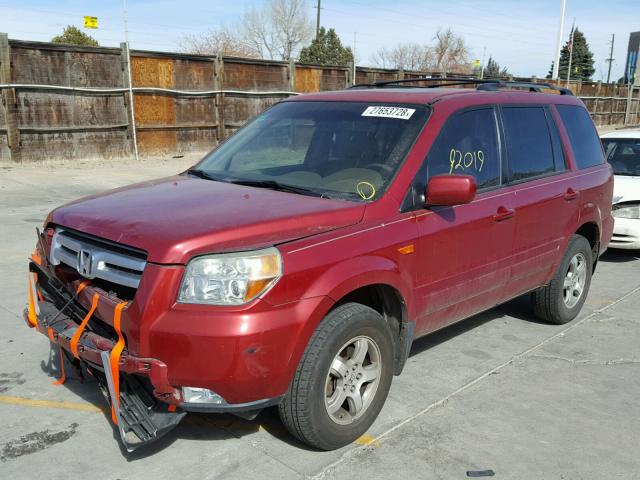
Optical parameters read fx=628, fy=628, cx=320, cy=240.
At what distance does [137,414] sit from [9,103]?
1254 centimetres

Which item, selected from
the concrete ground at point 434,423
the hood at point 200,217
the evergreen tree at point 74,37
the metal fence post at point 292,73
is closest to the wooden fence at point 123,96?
the metal fence post at point 292,73

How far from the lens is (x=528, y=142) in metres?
4.84

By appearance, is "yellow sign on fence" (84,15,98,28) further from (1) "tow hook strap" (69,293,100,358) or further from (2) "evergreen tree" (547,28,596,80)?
(2) "evergreen tree" (547,28,596,80)

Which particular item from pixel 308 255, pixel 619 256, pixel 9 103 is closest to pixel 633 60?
pixel 619 256

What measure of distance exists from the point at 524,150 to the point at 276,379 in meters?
2.85

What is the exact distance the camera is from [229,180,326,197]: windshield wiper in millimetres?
3705

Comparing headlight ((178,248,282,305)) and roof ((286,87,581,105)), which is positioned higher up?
roof ((286,87,581,105))

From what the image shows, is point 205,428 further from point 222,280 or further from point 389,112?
point 389,112

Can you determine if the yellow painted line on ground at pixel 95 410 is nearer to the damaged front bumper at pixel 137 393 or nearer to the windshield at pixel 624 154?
the damaged front bumper at pixel 137 393

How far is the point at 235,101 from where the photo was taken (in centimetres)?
1814

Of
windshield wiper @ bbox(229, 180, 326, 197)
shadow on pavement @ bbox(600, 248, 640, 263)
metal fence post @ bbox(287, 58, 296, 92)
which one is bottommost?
shadow on pavement @ bbox(600, 248, 640, 263)

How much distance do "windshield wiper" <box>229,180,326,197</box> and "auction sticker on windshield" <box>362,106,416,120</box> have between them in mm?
749

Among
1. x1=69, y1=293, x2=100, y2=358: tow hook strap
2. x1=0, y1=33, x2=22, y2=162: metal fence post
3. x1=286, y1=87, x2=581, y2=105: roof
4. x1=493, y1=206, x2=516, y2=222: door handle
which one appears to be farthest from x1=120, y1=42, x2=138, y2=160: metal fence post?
x1=69, y1=293, x2=100, y2=358: tow hook strap

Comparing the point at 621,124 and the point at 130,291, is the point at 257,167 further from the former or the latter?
the point at 621,124
